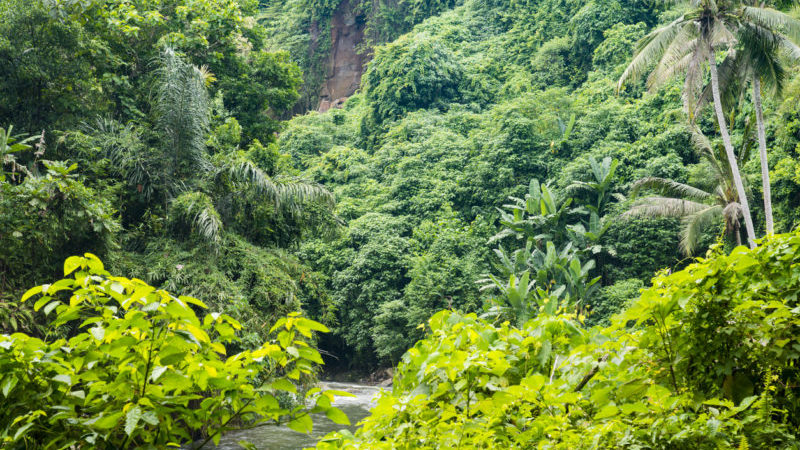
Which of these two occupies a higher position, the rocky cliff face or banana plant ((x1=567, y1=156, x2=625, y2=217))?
the rocky cliff face

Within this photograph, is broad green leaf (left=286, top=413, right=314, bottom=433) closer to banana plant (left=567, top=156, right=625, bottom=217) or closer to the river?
the river

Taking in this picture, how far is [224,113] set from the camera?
12.8 metres

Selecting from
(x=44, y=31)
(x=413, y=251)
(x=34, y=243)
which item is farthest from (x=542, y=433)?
(x=413, y=251)

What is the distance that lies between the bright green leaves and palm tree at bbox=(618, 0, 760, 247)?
44.5ft

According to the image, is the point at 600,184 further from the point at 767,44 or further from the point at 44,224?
the point at 44,224

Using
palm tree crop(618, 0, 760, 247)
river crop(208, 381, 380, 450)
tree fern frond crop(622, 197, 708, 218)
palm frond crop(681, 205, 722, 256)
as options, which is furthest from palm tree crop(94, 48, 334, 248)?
palm frond crop(681, 205, 722, 256)

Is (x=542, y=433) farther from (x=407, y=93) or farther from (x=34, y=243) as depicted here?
(x=407, y=93)

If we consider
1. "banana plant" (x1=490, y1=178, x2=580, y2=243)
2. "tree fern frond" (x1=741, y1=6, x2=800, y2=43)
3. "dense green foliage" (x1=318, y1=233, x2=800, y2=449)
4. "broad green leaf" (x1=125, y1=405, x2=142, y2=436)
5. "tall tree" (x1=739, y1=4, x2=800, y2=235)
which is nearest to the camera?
"broad green leaf" (x1=125, y1=405, x2=142, y2=436)

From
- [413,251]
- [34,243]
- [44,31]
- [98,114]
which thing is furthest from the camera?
[413,251]

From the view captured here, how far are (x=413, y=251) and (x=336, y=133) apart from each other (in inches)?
474

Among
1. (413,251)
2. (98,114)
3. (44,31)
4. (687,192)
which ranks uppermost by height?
(44,31)

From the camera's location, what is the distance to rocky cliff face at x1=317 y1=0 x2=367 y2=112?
3628cm

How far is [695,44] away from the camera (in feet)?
43.9

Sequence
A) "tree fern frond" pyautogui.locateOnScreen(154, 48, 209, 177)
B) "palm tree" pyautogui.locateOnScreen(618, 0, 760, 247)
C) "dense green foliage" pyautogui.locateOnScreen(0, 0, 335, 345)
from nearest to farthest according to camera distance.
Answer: "dense green foliage" pyautogui.locateOnScreen(0, 0, 335, 345) < "tree fern frond" pyautogui.locateOnScreen(154, 48, 209, 177) < "palm tree" pyautogui.locateOnScreen(618, 0, 760, 247)
